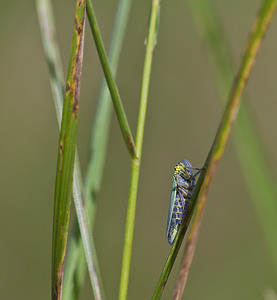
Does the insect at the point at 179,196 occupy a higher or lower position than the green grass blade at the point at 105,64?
lower

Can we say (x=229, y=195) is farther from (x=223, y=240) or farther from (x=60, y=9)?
(x=60, y=9)

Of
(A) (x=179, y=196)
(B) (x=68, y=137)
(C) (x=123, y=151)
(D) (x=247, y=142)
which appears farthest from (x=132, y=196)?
(C) (x=123, y=151)

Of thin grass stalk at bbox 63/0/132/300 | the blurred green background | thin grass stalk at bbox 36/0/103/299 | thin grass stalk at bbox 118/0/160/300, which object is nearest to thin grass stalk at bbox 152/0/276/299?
thin grass stalk at bbox 118/0/160/300

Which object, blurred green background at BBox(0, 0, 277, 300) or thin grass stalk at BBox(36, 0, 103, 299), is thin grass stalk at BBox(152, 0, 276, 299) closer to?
thin grass stalk at BBox(36, 0, 103, 299)

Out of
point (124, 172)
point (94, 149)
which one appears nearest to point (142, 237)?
point (124, 172)

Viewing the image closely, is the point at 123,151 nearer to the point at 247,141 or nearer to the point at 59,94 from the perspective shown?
the point at 59,94

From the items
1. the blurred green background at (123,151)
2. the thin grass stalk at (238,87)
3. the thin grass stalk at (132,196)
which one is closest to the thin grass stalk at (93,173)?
the thin grass stalk at (132,196)

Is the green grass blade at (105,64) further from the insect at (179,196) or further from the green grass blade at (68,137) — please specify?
the insect at (179,196)
